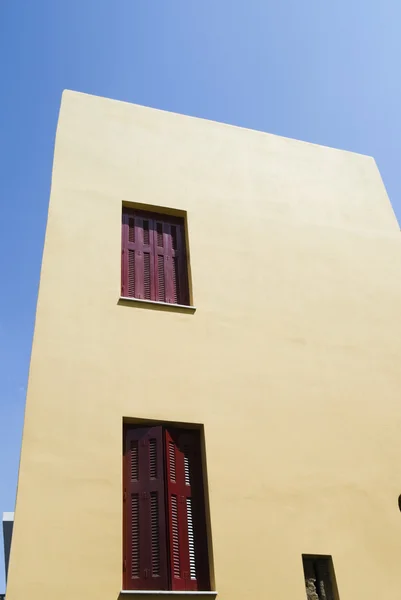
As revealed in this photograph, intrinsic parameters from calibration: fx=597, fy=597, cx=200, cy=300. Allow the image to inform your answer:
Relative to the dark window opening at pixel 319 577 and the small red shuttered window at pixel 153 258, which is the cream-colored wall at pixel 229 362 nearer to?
the dark window opening at pixel 319 577

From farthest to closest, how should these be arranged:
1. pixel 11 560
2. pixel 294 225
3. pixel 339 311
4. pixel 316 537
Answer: pixel 294 225 < pixel 339 311 < pixel 316 537 < pixel 11 560

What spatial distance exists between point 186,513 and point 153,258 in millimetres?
3773

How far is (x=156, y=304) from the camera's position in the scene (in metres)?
8.14

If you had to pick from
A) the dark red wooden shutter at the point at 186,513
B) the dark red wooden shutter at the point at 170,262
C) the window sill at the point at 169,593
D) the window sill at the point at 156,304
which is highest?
the dark red wooden shutter at the point at 170,262

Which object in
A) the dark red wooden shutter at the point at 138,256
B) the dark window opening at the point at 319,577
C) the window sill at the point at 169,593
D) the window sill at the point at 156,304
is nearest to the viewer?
the window sill at the point at 169,593

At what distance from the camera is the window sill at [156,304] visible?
26.3ft

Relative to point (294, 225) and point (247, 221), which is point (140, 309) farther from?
point (294, 225)

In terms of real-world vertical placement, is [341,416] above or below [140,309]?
below

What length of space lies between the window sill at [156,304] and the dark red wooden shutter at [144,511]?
1751 mm

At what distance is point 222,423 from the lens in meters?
7.35

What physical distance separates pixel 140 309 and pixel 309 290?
2.80 meters

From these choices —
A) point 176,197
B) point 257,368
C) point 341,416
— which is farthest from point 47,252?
point 341,416

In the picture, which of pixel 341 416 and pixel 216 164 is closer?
pixel 341 416

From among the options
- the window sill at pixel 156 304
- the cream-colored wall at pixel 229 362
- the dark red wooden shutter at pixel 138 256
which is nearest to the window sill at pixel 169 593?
the cream-colored wall at pixel 229 362
